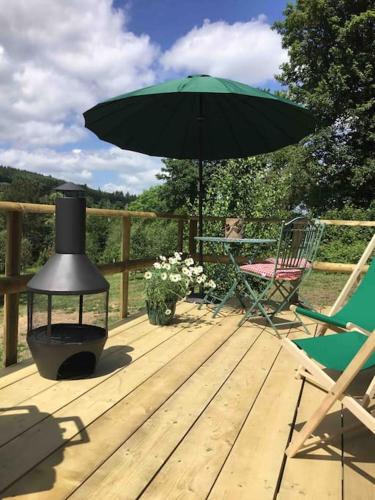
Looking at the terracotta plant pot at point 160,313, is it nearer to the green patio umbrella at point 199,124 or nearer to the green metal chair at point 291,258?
the green metal chair at point 291,258

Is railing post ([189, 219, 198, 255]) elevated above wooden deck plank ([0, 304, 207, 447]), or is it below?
above

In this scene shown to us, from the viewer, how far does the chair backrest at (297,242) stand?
3600 mm

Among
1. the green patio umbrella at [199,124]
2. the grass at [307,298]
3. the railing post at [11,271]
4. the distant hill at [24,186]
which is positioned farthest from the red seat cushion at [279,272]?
the distant hill at [24,186]

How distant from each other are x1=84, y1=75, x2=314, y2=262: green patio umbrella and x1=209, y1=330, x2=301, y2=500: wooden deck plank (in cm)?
246

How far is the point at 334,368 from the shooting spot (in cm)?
182

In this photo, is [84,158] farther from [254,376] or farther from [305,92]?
[254,376]

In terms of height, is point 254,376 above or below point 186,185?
below

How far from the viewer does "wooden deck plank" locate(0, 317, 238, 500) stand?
5.07 feet

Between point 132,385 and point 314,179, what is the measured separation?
14754 millimetres

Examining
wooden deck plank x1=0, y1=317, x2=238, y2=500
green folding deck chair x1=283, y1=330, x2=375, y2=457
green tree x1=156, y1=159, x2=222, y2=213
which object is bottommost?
wooden deck plank x1=0, y1=317, x2=238, y2=500

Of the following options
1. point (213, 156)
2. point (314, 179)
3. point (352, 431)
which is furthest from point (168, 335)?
point (314, 179)

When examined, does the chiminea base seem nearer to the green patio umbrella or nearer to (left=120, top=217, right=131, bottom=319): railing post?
(left=120, top=217, right=131, bottom=319): railing post

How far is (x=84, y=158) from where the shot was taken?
125ft

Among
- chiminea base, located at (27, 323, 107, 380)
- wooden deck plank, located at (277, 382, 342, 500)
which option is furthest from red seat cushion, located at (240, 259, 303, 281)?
wooden deck plank, located at (277, 382, 342, 500)
